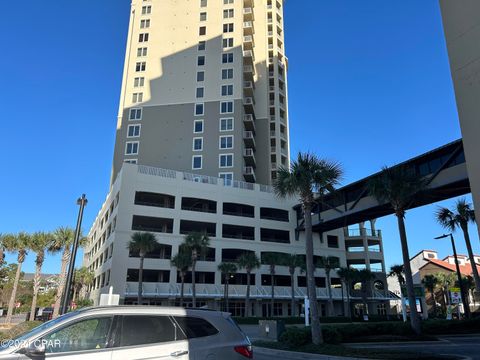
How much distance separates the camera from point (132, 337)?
5.83 meters

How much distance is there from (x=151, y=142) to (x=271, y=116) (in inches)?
1059

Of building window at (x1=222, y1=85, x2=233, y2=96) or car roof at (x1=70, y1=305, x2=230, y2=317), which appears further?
building window at (x1=222, y1=85, x2=233, y2=96)

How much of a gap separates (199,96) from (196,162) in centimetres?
1318

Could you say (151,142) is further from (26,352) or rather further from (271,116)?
(26,352)

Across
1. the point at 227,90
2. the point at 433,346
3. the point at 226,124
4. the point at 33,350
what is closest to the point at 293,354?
the point at 433,346

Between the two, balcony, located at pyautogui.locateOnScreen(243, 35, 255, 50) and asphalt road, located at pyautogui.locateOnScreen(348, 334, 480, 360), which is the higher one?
balcony, located at pyautogui.locateOnScreen(243, 35, 255, 50)

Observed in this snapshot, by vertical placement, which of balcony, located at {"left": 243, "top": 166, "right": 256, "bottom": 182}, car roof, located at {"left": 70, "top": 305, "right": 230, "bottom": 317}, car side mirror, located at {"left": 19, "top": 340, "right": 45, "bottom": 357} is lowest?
car side mirror, located at {"left": 19, "top": 340, "right": 45, "bottom": 357}

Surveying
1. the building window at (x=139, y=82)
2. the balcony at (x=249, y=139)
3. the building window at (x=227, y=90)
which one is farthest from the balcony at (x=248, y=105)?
the building window at (x=139, y=82)

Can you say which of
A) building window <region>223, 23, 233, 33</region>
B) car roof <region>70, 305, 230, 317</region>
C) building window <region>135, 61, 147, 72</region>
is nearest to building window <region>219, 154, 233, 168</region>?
building window <region>135, 61, 147, 72</region>

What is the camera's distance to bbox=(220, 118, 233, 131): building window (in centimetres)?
6838

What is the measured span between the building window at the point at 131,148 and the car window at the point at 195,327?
65023 mm

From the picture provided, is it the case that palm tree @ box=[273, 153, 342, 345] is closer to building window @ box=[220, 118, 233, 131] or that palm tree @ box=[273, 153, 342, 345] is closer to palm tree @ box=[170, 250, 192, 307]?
palm tree @ box=[170, 250, 192, 307]

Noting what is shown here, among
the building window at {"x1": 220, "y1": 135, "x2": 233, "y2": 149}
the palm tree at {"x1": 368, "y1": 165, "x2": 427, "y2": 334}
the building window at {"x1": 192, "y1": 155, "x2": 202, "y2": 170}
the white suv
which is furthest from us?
the building window at {"x1": 220, "y1": 135, "x2": 233, "y2": 149}

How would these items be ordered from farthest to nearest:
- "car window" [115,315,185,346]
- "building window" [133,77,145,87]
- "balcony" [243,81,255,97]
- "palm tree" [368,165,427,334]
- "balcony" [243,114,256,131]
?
"balcony" [243,81,255,97] < "building window" [133,77,145,87] < "balcony" [243,114,256,131] < "palm tree" [368,165,427,334] < "car window" [115,315,185,346]
